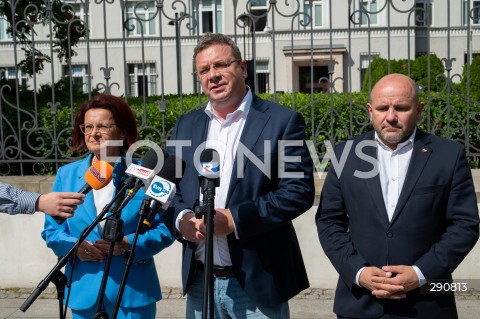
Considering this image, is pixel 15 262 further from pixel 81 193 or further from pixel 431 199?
pixel 431 199

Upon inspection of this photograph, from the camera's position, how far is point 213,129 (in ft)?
11.4

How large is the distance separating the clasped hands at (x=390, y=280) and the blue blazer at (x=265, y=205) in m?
0.39

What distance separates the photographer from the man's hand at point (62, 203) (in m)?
3.07

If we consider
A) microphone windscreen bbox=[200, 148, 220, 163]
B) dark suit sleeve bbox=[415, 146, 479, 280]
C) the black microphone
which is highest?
microphone windscreen bbox=[200, 148, 220, 163]

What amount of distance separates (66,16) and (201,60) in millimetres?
3867

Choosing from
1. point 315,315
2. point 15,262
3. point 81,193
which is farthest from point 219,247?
point 15,262

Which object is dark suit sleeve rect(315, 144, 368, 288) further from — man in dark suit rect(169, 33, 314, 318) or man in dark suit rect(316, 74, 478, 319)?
man in dark suit rect(169, 33, 314, 318)

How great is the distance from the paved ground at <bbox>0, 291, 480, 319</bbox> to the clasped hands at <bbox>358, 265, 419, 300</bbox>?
2.99 m

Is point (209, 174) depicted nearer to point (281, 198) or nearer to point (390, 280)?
point (281, 198)

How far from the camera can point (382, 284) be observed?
3123 millimetres

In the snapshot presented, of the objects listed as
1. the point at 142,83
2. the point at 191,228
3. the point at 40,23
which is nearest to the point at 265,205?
the point at 191,228

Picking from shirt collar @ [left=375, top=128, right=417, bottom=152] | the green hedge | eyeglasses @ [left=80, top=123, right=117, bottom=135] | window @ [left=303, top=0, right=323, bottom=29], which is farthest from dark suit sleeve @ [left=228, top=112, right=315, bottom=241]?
window @ [left=303, top=0, right=323, bottom=29]

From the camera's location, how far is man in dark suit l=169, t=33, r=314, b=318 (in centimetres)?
323

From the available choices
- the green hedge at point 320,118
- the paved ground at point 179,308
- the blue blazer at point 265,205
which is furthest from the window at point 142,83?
the blue blazer at point 265,205
